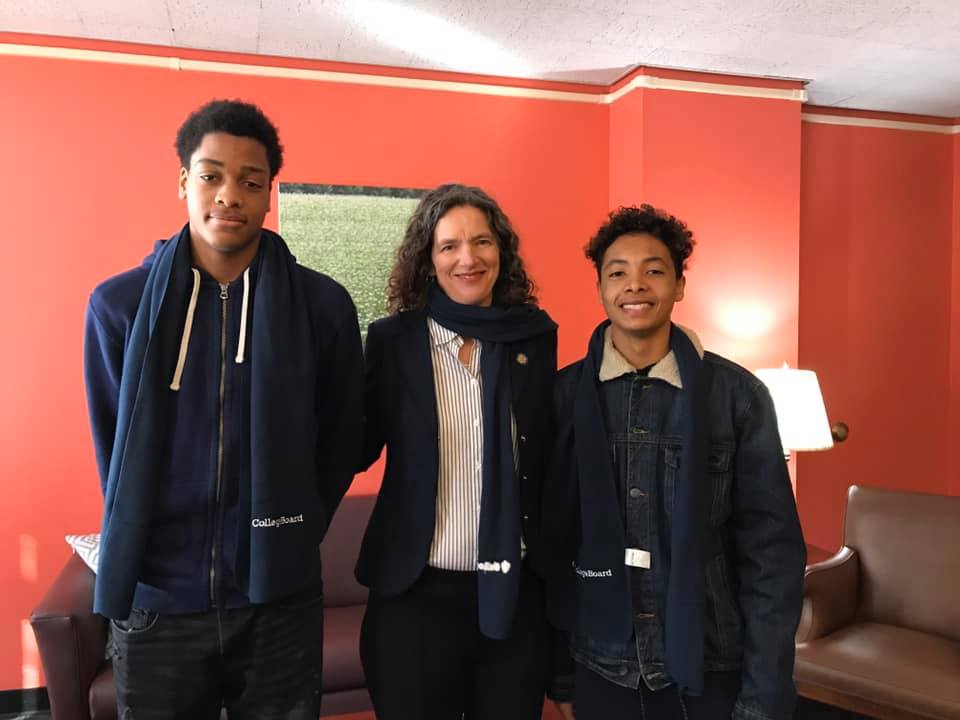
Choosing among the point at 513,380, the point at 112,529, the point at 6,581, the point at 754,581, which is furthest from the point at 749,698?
the point at 6,581

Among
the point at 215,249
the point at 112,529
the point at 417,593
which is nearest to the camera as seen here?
the point at 112,529

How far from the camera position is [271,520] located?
1.25 m

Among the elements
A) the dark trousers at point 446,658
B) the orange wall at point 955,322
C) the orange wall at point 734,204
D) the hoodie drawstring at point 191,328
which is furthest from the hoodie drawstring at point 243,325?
the orange wall at point 955,322

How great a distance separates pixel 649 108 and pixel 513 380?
2272 mm

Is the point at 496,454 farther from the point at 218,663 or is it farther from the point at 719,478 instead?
the point at 218,663

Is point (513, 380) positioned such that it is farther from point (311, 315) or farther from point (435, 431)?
point (311, 315)

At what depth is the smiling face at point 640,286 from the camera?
4.71 feet

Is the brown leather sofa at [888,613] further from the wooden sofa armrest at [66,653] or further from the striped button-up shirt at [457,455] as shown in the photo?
the wooden sofa armrest at [66,653]

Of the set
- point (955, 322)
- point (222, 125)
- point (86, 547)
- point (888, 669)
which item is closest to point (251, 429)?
point (222, 125)

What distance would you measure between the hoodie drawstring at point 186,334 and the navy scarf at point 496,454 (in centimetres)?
50

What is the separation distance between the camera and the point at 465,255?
159cm

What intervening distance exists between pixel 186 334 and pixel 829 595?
2515mm

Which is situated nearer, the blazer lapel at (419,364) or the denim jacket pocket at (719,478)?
the denim jacket pocket at (719,478)

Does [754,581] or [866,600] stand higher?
[754,581]
